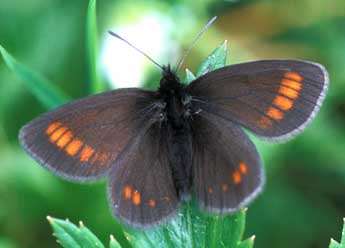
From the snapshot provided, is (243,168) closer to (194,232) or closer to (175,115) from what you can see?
(194,232)

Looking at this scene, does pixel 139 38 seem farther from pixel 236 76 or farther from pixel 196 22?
pixel 236 76

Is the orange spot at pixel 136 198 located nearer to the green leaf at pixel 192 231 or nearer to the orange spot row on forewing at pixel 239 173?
the green leaf at pixel 192 231

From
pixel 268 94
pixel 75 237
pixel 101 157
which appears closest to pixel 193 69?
pixel 268 94

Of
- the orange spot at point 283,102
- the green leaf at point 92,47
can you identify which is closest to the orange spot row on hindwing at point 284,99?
the orange spot at point 283,102

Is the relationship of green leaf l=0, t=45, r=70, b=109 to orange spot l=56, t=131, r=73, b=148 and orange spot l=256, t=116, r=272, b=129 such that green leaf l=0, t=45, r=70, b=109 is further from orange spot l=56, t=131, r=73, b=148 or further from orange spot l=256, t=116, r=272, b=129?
orange spot l=256, t=116, r=272, b=129

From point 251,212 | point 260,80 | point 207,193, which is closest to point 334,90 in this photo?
point 251,212

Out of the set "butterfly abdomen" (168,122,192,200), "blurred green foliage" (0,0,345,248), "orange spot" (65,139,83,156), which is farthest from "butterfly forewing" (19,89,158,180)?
"blurred green foliage" (0,0,345,248)
